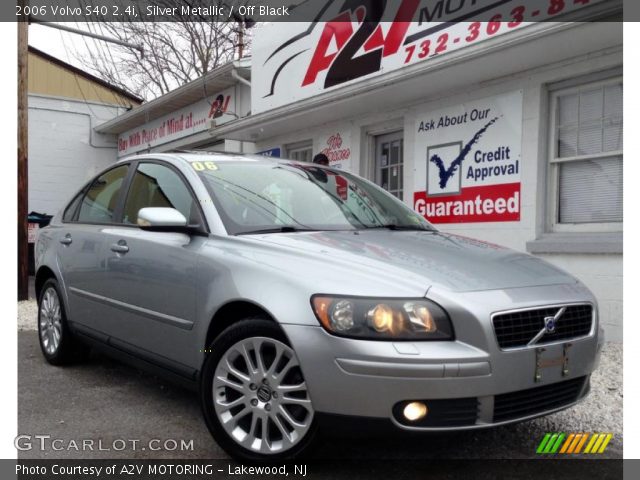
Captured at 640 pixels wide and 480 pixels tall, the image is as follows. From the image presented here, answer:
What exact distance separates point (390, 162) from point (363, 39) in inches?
68.4

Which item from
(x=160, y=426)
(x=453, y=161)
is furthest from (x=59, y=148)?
(x=160, y=426)

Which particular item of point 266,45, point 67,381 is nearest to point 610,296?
point 67,381

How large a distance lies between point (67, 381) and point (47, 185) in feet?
51.2

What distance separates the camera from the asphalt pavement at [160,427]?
10.6ft

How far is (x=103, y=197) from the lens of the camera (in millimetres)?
4875

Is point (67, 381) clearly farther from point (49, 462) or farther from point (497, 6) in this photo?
point (497, 6)

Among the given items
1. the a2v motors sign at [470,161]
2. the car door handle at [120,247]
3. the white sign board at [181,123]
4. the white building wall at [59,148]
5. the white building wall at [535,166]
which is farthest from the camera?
the white building wall at [59,148]

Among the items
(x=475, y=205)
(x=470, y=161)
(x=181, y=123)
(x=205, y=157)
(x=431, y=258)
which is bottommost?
(x=431, y=258)

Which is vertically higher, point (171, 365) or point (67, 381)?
point (171, 365)

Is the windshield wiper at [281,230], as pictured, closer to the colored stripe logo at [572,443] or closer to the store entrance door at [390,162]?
the colored stripe logo at [572,443]

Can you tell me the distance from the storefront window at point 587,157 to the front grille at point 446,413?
419cm

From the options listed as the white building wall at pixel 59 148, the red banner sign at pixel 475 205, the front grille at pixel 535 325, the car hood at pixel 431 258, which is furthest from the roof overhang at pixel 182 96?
the front grille at pixel 535 325

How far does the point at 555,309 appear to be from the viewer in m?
2.88

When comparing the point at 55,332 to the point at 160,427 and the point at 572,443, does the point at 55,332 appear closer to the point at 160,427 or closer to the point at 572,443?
the point at 160,427
